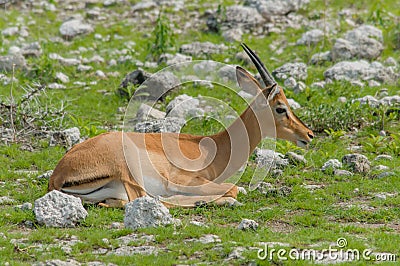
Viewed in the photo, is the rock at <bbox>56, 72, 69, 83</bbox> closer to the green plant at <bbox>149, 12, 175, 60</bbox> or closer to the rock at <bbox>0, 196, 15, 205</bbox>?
the green plant at <bbox>149, 12, 175, 60</bbox>

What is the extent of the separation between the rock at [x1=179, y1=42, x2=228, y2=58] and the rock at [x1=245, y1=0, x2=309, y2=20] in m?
1.74

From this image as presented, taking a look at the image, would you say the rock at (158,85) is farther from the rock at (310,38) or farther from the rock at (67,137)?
the rock at (310,38)

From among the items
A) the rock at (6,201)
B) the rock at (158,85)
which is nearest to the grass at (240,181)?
the rock at (6,201)

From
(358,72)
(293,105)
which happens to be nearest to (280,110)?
(293,105)

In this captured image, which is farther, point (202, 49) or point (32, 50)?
point (202, 49)

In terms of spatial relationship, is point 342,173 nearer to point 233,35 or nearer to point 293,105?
point 293,105

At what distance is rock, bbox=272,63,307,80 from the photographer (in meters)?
12.9

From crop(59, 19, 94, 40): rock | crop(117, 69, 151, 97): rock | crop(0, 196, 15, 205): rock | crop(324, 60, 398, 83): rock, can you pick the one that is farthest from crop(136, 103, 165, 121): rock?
crop(59, 19, 94, 40): rock

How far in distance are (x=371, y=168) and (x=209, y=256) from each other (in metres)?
3.79

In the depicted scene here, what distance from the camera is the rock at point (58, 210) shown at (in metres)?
7.18

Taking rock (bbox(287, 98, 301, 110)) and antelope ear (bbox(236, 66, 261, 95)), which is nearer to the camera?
antelope ear (bbox(236, 66, 261, 95))

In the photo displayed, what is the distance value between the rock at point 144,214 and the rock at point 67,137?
3.39 meters

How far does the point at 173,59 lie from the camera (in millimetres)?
13695

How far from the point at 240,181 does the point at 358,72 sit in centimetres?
465
